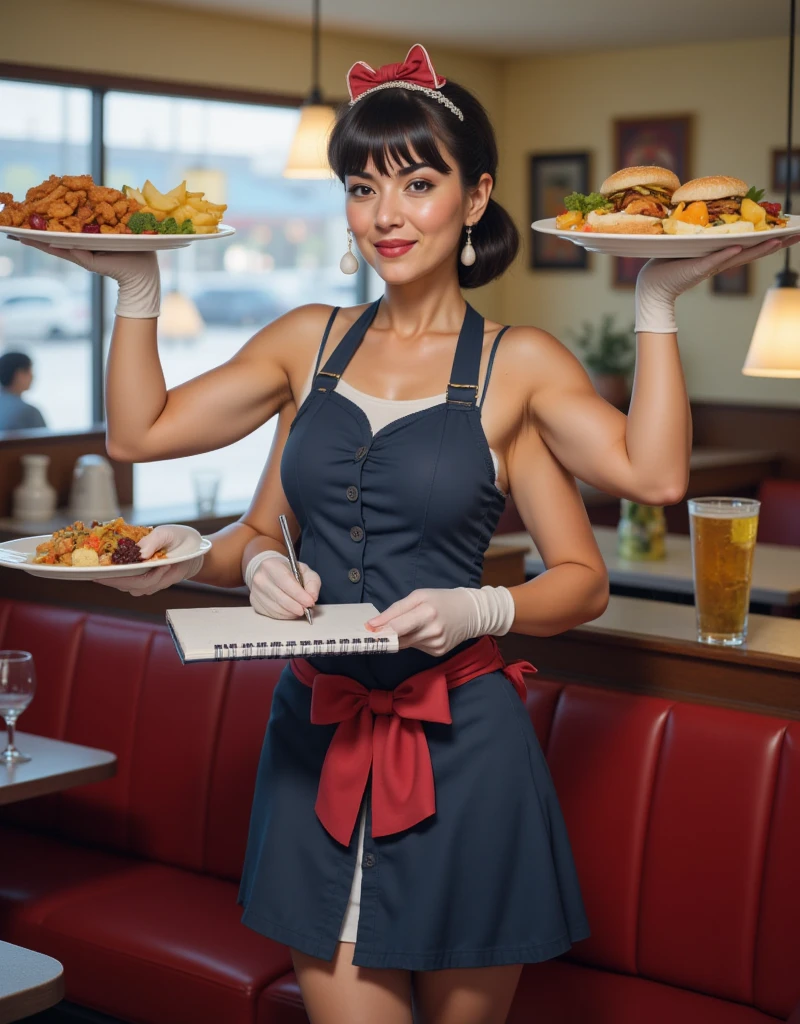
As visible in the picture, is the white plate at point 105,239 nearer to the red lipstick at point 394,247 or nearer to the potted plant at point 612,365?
the red lipstick at point 394,247

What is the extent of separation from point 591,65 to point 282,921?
6.99 metres

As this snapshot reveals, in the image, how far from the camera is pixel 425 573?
1.69 metres

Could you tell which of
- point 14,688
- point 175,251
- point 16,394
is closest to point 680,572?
point 14,688

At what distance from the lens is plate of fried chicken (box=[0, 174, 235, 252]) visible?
170cm

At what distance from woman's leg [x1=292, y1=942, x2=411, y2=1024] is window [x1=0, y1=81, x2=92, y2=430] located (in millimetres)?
4693

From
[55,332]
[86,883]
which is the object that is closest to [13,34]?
[55,332]

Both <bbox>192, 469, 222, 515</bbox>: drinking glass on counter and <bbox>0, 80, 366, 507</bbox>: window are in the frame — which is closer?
<bbox>192, 469, 222, 515</bbox>: drinking glass on counter

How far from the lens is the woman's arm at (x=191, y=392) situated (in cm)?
180

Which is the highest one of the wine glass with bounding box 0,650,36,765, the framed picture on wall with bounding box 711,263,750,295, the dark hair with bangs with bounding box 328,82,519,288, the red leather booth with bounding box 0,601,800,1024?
the framed picture on wall with bounding box 711,263,750,295

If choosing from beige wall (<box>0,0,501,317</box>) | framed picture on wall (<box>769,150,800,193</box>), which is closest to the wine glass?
beige wall (<box>0,0,501,317</box>)

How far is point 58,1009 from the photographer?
267 centimetres

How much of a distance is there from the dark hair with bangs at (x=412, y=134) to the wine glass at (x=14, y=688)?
1261 millimetres

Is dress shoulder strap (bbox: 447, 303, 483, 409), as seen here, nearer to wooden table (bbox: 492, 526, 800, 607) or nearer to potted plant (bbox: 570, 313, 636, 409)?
wooden table (bbox: 492, 526, 800, 607)

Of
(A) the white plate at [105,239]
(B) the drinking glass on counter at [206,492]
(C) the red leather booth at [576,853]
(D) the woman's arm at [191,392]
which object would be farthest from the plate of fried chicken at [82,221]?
(B) the drinking glass on counter at [206,492]
